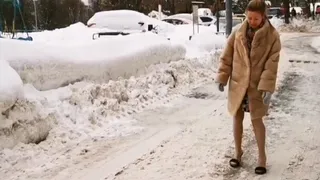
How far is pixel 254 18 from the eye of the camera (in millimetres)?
4559

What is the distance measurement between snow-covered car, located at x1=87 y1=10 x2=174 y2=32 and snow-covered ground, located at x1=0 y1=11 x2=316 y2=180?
1302 centimetres

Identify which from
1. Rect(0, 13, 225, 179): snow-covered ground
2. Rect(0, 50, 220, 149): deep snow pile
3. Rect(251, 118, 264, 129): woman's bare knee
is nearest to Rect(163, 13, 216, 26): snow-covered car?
Rect(0, 13, 225, 179): snow-covered ground

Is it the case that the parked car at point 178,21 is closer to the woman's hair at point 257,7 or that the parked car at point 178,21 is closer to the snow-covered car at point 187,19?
the snow-covered car at point 187,19

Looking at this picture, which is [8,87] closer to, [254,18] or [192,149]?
[192,149]

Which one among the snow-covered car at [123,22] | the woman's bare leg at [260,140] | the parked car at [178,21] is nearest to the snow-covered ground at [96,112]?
the woman's bare leg at [260,140]

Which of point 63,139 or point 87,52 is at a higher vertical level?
point 87,52

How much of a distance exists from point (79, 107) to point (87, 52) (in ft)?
5.47

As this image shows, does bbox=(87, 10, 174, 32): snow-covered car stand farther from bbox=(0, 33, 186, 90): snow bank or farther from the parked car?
bbox=(0, 33, 186, 90): snow bank

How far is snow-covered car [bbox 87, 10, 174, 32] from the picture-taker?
22.7m

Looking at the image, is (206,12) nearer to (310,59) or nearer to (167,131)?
(310,59)

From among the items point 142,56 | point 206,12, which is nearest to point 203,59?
point 142,56

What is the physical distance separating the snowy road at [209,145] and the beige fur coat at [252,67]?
2.23 ft

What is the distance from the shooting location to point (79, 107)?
657cm

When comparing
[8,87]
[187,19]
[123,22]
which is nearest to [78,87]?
[8,87]
